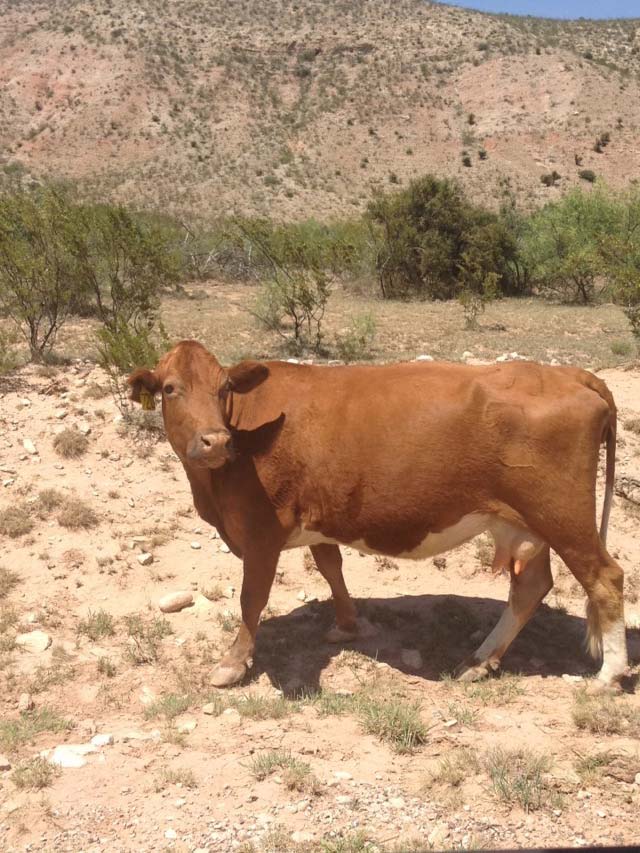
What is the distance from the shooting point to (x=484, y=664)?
4.80 metres

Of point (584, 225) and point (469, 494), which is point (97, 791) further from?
point (584, 225)

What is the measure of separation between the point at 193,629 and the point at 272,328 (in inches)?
504

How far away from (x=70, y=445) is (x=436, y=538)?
4.91m

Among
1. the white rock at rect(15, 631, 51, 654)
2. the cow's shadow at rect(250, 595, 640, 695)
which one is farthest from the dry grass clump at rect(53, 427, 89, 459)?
the cow's shadow at rect(250, 595, 640, 695)

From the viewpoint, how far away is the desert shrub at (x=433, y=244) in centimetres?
2880

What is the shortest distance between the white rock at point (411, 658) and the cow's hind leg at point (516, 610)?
1.04 feet

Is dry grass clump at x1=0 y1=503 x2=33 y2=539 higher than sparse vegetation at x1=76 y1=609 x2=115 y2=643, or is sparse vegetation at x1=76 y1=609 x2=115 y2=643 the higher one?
dry grass clump at x1=0 y1=503 x2=33 y2=539

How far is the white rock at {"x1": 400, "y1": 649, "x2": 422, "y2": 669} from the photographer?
5.05m

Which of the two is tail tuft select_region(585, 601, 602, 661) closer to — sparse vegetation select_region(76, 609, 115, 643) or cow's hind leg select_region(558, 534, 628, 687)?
cow's hind leg select_region(558, 534, 628, 687)

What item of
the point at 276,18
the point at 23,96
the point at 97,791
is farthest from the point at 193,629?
the point at 276,18

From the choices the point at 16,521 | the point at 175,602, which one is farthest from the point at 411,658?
the point at 16,521

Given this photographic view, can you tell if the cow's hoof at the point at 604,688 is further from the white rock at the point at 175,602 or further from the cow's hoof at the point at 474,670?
the white rock at the point at 175,602

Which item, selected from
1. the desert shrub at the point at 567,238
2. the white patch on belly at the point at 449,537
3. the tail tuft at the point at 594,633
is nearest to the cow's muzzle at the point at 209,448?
the white patch on belly at the point at 449,537

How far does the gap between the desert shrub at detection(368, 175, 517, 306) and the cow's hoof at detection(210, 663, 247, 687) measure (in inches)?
969
